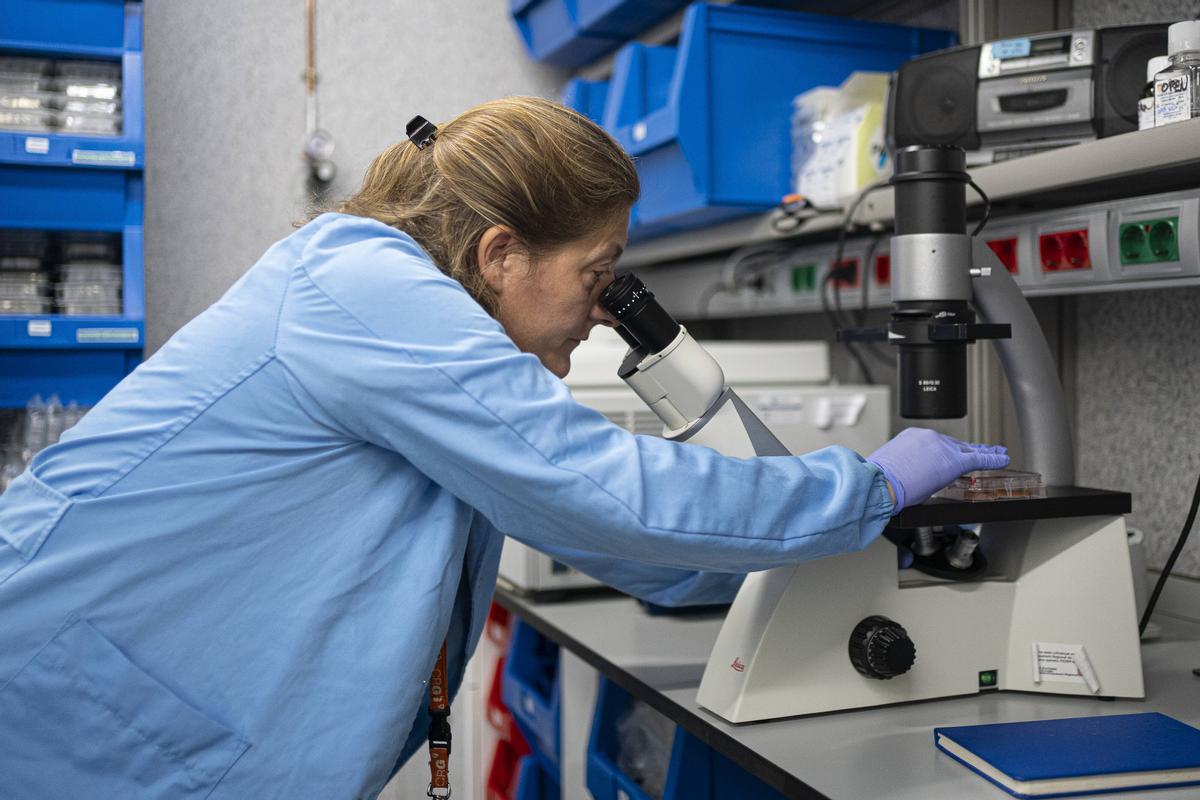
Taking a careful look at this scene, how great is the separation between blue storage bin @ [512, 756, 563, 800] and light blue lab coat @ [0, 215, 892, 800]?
82 cm

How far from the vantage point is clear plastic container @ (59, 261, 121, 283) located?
6.97 ft

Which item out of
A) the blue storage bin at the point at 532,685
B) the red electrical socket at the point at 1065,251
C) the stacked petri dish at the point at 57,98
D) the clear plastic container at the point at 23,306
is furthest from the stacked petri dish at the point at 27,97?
the red electrical socket at the point at 1065,251

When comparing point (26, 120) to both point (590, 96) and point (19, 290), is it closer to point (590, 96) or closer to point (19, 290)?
point (19, 290)

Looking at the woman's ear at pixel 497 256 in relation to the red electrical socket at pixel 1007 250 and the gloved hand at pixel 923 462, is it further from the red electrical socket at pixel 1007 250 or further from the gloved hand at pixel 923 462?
the red electrical socket at pixel 1007 250

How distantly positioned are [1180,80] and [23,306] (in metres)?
1.94

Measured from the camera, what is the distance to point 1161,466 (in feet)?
5.32

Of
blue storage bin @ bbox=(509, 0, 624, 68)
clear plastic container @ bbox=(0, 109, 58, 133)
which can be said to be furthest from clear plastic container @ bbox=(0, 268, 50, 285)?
blue storage bin @ bbox=(509, 0, 624, 68)

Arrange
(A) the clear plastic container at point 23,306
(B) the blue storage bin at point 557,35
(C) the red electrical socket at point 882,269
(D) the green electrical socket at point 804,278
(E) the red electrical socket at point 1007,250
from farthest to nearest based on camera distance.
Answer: (B) the blue storage bin at point 557,35
(A) the clear plastic container at point 23,306
(D) the green electrical socket at point 804,278
(C) the red electrical socket at point 882,269
(E) the red electrical socket at point 1007,250

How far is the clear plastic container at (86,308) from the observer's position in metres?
2.11

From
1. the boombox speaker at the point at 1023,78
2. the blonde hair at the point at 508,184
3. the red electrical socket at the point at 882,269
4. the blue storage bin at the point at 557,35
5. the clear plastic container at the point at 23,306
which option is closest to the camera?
the blonde hair at the point at 508,184

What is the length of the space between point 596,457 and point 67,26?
69.0 inches

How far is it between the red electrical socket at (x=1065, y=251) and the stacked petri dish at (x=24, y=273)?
1763 millimetres

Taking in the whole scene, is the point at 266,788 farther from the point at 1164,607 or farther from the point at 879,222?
the point at 1164,607

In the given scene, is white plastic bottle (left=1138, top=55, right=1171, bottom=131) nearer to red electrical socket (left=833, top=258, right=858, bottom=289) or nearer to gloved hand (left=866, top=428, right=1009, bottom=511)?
gloved hand (left=866, top=428, right=1009, bottom=511)
